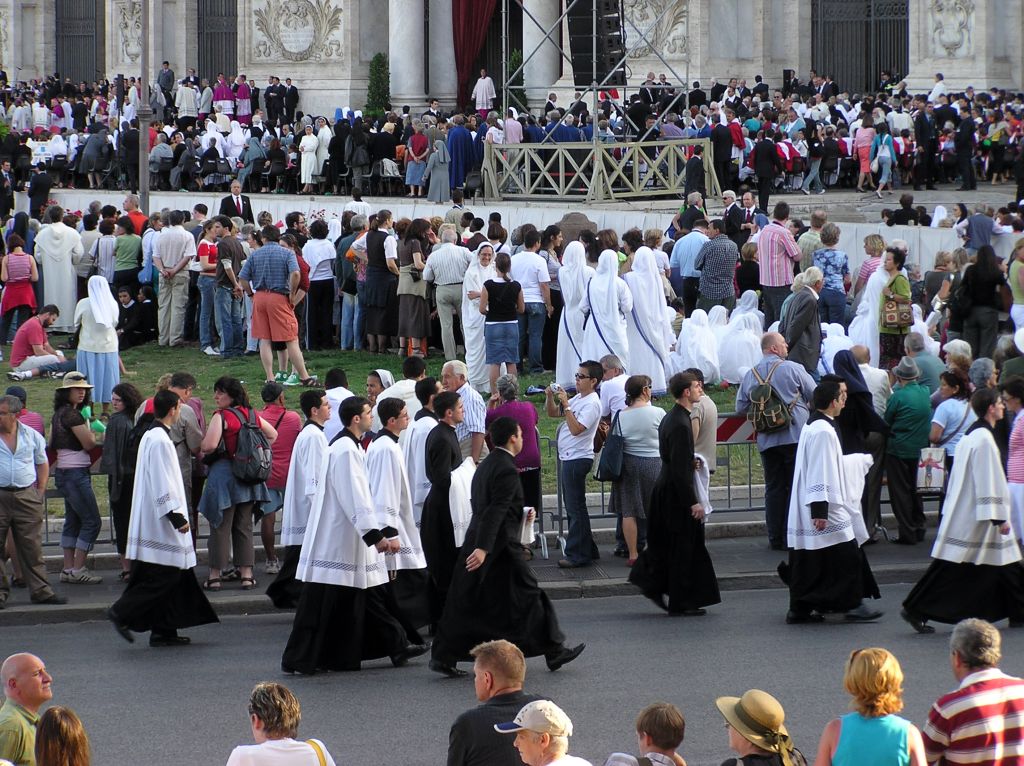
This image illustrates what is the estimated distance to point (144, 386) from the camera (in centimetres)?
1889

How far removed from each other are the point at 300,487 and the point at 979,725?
233 inches

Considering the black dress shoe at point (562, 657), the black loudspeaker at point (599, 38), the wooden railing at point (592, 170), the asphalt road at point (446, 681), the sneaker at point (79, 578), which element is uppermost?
the black loudspeaker at point (599, 38)

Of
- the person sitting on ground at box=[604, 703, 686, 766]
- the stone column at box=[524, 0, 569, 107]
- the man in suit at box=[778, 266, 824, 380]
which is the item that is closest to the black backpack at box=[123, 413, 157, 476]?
the man in suit at box=[778, 266, 824, 380]

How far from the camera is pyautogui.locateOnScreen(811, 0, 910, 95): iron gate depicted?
126 feet

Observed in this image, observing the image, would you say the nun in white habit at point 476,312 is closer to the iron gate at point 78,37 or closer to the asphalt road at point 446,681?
the asphalt road at point 446,681

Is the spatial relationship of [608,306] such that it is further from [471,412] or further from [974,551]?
[974,551]

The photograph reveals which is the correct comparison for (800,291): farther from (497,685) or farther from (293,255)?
(497,685)

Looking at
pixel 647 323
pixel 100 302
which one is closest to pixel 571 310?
pixel 647 323

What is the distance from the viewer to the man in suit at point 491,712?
620cm

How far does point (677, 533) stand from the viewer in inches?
432

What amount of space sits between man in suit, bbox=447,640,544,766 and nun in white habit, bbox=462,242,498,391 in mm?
11114

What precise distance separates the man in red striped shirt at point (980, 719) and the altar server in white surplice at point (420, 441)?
207 inches

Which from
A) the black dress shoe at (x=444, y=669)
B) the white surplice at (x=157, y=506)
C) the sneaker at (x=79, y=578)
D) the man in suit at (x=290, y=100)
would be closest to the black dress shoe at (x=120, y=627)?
the white surplice at (x=157, y=506)

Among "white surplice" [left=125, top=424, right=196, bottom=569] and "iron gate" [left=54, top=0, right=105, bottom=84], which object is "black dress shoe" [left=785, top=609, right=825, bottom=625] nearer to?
"white surplice" [left=125, top=424, right=196, bottom=569]
